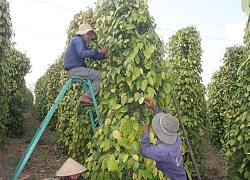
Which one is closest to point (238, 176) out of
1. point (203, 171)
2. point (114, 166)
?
point (203, 171)

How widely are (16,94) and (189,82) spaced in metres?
5.88

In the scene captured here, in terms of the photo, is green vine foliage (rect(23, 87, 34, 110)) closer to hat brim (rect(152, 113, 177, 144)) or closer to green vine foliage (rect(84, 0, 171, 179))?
green vine foliage (rect(84, 0, 171, 179))

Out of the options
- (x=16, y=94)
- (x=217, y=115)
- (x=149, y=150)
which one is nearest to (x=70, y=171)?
(x=149, y=150)

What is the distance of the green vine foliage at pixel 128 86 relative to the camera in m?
2.81

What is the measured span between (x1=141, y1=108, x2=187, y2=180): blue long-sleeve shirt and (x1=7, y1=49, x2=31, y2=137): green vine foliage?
7669mm

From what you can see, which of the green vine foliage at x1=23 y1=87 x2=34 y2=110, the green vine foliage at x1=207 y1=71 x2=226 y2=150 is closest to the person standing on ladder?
the green vine foliage at x1=207 y1=71 x2=226 y2=150

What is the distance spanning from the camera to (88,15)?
523 cm

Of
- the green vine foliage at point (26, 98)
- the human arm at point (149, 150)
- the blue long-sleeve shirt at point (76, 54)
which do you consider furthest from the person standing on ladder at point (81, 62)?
the green vine foliage at point (26, 98)

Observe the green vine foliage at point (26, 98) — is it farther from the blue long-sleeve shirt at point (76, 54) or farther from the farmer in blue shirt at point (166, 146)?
the farmer in blue shirt at point (166, 146)

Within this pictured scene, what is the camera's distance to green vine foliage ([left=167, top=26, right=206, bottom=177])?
6.82 metres

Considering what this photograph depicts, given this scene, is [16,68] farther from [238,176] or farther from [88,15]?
[238,176]

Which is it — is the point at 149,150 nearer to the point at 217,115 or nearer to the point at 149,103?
the point at 149,103

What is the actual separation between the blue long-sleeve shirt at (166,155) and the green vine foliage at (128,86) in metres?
0.08

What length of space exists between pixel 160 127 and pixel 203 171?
5217 mm
